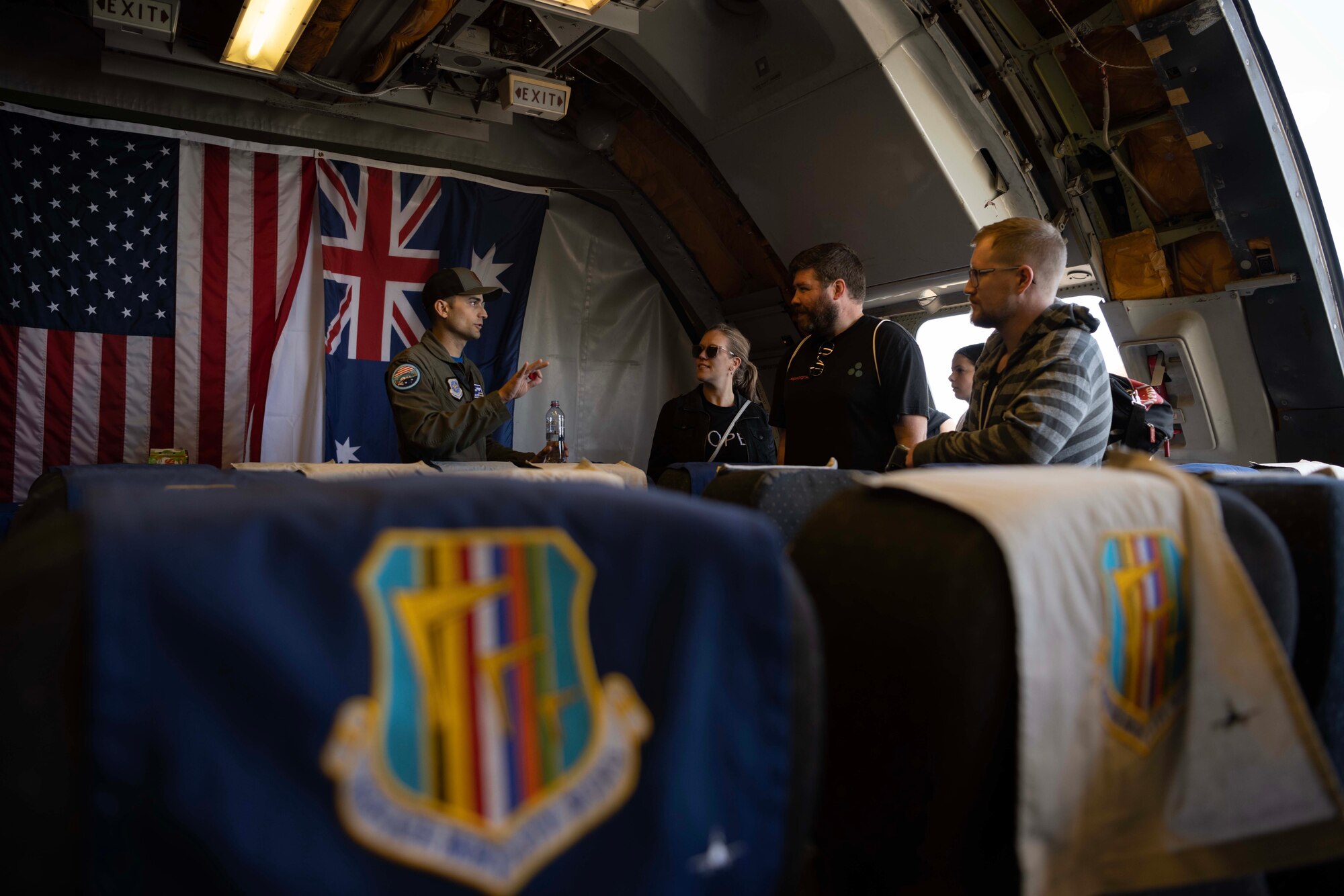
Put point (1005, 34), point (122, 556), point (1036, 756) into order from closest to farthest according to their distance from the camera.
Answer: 1. point (122, 556)
2. point (1036, 756)
3. point (1005, 34)

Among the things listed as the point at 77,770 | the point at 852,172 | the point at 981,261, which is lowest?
the point at 77,770

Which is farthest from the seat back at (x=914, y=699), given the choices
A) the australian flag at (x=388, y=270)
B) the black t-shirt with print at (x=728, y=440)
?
the australian flag at (x=388, y=270)

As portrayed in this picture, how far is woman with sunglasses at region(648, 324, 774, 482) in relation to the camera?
3.78m

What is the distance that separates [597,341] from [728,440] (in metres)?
1.83

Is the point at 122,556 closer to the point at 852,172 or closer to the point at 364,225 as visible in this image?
the point at 852,172

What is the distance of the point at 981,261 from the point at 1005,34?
1.87 m

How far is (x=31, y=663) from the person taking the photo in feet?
1.50

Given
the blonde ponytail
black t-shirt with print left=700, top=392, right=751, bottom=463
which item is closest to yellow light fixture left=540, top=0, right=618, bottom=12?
the blonde ponytail

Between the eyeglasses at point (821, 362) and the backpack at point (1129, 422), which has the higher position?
the eyeglasses at point (821, 362)

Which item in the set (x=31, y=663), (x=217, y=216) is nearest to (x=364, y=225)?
(x=217, y=216)

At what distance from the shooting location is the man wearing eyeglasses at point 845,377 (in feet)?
8.64

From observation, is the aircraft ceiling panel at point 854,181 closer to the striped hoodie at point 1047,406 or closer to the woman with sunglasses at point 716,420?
the woman with sunglasses at point 716,420

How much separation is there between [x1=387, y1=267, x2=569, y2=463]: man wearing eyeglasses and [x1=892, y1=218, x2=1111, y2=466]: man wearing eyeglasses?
1.51m

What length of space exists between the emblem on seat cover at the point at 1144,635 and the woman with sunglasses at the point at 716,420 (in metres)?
2.93
